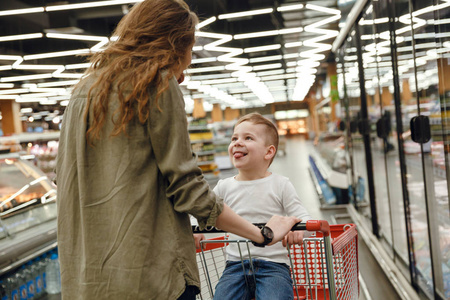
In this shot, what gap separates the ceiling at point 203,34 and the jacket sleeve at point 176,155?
4.26 metres

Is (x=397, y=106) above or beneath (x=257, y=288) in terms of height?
above

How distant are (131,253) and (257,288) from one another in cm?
77

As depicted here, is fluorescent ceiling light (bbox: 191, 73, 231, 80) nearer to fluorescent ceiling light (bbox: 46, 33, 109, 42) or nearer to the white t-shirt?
fluorescent ceiling light (bbox: 46, 33, 109, 42)

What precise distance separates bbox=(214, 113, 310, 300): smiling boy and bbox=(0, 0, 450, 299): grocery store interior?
0.45 m

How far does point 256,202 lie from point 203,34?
8.97 m

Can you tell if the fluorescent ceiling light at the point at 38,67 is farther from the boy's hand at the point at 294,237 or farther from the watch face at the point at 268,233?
the watch face at the point at 268,233

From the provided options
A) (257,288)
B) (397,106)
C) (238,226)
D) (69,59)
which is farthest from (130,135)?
(69,59)

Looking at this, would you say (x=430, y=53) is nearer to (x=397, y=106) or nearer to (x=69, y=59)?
(x=397, y=106)

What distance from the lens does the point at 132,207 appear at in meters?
1.30

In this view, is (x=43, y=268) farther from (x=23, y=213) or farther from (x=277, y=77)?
(x=277, y=77)

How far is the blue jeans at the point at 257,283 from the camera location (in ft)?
6.04

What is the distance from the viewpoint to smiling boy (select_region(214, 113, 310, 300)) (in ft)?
6.27

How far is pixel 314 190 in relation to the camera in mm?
11273

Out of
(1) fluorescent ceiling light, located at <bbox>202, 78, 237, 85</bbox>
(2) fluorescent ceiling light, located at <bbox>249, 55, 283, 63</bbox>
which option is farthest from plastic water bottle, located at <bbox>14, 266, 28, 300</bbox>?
(1) fluorescent ceiling light, located at <bbox>202, 78, 237, 85</bbox>
